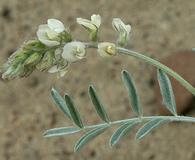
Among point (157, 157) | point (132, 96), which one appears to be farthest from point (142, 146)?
point (132, 96)

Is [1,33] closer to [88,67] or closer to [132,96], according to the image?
[88,67]

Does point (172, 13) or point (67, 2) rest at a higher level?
point (67, 2)

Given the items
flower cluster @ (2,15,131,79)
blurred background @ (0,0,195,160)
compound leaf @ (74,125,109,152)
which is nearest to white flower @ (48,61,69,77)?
flower cluster @ (2,15,131,79)

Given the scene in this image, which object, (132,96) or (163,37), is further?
(163,37)

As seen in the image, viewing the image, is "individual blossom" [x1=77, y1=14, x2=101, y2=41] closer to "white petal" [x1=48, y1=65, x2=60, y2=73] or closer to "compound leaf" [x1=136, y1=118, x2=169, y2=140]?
"white petal" [x1=48, y1=65, x2=60, y2=73]

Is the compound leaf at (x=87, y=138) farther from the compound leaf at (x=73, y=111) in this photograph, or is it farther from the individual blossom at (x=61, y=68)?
the individual blossom at (x=61, y=68)

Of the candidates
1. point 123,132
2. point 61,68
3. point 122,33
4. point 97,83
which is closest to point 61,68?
point 61,68
